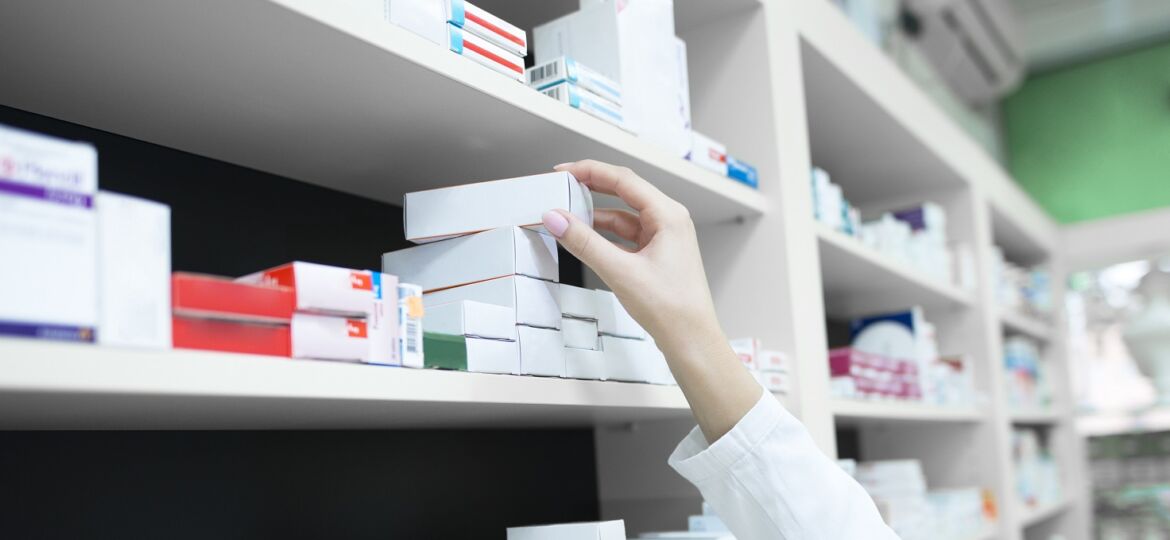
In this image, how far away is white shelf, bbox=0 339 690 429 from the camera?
0.67 metres

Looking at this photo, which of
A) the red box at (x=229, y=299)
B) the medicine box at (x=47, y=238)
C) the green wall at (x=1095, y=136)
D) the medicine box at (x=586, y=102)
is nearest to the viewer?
the medicine box at (x=47, y=238)

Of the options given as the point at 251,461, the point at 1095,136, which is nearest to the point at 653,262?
the point at 251,461

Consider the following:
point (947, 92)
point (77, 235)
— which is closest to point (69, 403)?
point (77, 235)

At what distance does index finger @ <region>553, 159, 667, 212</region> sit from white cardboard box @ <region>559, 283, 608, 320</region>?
0.13m

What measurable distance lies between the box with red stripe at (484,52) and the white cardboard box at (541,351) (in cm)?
30

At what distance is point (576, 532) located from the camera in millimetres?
1184

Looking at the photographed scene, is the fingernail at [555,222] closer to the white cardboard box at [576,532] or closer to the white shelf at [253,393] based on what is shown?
the white shelf at [253,393]

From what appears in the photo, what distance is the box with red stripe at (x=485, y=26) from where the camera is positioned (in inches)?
42.7

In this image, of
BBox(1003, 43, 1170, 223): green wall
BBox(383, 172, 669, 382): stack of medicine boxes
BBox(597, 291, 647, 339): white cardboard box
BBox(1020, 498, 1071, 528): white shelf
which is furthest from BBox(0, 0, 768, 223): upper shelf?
BBox(1003, 43, 1170, 223): green wall

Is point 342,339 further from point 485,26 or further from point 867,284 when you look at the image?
point 867,284

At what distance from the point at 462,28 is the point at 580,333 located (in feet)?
1.28

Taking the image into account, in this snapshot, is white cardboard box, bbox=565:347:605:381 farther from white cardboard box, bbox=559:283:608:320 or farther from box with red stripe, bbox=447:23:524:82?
box with red stripe, bbox=447:23:524:82

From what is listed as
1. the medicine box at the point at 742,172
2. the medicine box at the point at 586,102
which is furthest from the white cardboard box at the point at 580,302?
the medicine box at the point at 742,172

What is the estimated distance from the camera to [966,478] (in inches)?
110
